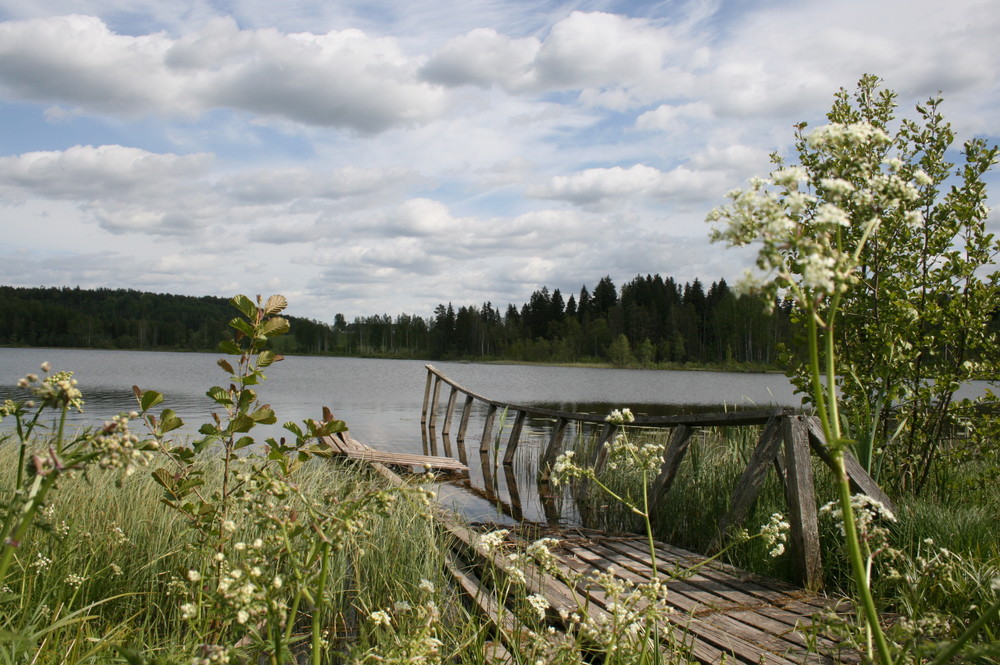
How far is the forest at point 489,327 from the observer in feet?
293

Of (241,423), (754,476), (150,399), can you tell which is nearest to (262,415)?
(241,423)

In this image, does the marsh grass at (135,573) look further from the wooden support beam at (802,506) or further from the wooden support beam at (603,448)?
the wooden support beam at (603,448)

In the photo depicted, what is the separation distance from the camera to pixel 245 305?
3445 millimetres

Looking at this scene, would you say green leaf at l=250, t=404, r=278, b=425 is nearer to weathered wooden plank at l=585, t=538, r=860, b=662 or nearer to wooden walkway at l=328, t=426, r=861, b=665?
wooden walkway at l=328, t=426, r=861, b=665

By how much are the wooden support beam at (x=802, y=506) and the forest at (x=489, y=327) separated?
2524 inches

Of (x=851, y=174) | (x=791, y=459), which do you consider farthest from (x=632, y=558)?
(x=851, y=174)

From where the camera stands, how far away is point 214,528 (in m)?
3.29

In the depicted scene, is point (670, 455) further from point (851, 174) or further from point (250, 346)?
point (851, 174)

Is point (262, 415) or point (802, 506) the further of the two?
point (802, 506)

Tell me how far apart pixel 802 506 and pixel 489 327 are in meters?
109

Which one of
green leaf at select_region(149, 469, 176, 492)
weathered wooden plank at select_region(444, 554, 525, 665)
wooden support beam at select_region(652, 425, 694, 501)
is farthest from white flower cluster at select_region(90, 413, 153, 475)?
wooden support beam at select_region(652, 425, 694, 501)

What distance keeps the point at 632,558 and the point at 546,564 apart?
Answer: 3.54 meters

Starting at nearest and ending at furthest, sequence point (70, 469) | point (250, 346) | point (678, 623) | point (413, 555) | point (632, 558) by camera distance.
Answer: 1. point (70, 469)
2. point (250, 346)
3. point (678, 623)
4. point (413, 555)
5. point (632, 558)

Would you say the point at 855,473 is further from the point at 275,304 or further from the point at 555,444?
the point at 555,444
